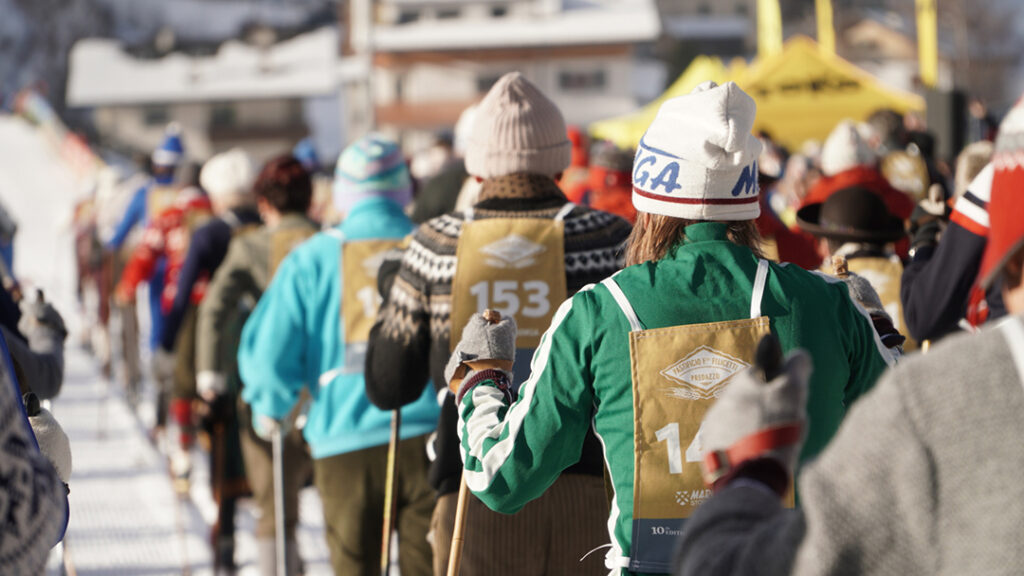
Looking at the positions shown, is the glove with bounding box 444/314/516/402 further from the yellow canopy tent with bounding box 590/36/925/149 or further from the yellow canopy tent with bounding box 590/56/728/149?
the yellow canopy tent with bounding box 590/56/728/149

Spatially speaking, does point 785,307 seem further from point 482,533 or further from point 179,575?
point 179,575

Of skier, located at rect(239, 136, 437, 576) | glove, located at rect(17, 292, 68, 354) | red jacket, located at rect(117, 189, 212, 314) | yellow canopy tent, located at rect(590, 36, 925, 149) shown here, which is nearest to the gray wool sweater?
glove, located at rect(17, 292, 68, 354)

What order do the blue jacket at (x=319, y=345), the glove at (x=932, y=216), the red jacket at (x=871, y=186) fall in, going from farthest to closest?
the red jacket at (x=871, y=186), the blue jacket at (x=319, y=345), the glove at (x=932, y=216)

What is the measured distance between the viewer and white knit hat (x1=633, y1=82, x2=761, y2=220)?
2.67m

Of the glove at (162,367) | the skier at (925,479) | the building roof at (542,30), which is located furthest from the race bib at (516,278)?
the building roof at (542,30)

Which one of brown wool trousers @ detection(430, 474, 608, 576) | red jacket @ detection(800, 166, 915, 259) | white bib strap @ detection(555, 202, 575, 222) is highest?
white bib strap @ detection(555, 202, 575, 222)

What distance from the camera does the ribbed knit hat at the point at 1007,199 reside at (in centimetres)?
164

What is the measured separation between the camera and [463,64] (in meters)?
57.9

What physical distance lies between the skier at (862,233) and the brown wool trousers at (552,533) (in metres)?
1.73

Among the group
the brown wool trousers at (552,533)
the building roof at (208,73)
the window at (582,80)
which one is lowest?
the building roof at (208,73)

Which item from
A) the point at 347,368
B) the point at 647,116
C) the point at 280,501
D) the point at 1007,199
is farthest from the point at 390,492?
the point at 647,116

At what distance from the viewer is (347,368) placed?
15.8ft

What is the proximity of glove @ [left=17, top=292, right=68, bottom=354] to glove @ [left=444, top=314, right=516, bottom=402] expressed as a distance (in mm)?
1500

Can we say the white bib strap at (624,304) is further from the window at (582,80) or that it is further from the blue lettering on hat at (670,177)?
the window at (582,80)
